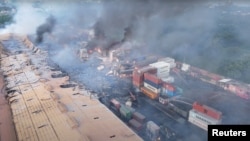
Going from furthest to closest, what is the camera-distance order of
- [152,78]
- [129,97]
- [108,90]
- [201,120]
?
[108,90] → [152,78] → [129,97] → [201,120]

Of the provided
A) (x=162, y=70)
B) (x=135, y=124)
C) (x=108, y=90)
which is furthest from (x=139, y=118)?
(x=162, y=70)

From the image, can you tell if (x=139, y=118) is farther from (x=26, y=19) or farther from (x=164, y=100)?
(x=26, y=19)

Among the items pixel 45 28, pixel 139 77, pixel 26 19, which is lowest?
pixel 139 77

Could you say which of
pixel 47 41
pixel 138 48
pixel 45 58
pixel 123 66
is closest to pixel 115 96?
pixel 123 66

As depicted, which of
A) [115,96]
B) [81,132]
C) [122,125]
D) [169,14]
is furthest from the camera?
[169,14]

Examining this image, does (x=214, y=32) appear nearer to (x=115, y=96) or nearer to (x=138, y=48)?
(x=138, y=48)

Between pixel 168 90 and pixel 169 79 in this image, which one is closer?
pixel 168 90

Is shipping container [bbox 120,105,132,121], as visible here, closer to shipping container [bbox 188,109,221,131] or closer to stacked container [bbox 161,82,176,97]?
shipping container [bbox 188,109,221,131]
